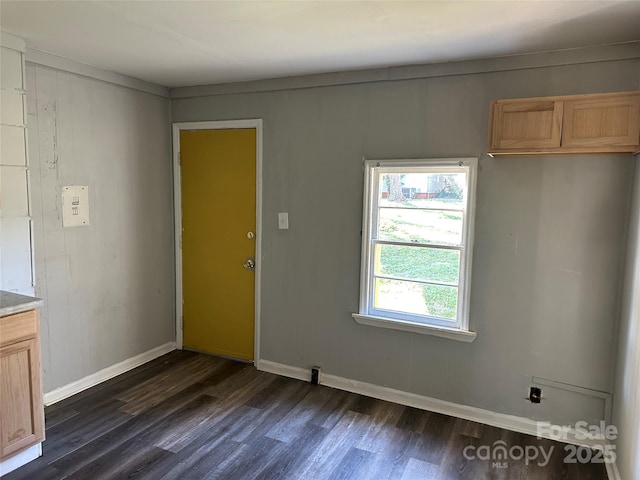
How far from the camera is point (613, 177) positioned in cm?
250

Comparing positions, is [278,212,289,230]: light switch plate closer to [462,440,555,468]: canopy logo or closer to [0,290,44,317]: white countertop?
[0,290,44,317]: white countertop

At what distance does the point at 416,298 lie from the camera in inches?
123

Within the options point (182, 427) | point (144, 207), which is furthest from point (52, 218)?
point (182, 427)

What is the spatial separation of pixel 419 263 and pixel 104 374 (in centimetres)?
257

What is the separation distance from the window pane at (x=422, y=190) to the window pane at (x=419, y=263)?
31 cm

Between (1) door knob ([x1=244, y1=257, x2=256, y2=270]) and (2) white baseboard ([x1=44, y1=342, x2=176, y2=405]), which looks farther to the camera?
(1) door knob ([x1=244, y1=257, x2=256, y2=270])

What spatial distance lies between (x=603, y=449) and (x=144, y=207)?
145 inches

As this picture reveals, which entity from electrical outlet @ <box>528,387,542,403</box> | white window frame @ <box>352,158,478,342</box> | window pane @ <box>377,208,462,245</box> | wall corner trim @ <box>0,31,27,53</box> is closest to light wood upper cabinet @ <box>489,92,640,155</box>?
white window frame @ <box>352,158,478,342</box>

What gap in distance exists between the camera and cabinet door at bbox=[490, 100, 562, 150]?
2.34 metres

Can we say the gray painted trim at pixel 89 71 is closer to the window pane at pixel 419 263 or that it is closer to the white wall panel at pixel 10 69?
the white wall panel at pixel 10 69

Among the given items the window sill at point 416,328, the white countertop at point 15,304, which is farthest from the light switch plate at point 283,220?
the white countertop at point 15,304

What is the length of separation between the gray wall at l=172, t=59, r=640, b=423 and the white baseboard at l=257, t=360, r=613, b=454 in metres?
0.05

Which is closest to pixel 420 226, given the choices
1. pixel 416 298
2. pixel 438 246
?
pixel 438 246

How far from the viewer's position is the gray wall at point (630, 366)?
6.72 ft
